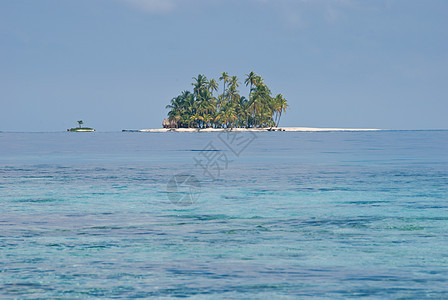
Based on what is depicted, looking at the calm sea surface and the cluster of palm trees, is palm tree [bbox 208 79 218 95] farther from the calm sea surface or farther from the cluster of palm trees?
the calm sea surface

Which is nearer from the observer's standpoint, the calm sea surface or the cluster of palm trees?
the calm sea surface

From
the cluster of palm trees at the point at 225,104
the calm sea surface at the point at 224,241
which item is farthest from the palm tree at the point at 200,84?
the calm sea surface at the point at 224,241

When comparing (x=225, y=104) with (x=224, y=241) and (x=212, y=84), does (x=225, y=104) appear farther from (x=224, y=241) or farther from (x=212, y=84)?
(x=224, y=241)

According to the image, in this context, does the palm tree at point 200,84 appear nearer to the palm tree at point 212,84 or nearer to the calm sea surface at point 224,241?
the palm tree at point 212,84

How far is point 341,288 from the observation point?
1048 cm

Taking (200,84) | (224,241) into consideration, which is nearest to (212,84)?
(200,84)

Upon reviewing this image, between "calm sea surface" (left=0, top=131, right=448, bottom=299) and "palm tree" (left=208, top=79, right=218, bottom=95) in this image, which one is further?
"palm tree" (left=208, top=79, right=218, bottom=95)

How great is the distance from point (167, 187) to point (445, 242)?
15180 millimetres

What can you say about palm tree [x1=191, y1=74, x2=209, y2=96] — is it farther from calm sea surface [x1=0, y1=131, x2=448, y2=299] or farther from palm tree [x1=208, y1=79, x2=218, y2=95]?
calm sea surface [x1=0, y1=131, x2=448, y2=299]

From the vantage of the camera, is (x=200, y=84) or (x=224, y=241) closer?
(x=224, y=241)

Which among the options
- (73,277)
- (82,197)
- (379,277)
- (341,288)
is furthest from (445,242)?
(82,197)

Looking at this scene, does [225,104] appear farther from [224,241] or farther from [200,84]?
[224,241]

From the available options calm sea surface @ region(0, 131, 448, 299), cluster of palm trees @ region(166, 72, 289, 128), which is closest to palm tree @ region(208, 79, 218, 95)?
cluster of palm trees @ region(166, 72, 289, 128)

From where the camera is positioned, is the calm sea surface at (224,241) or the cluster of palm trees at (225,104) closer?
the calm sea surface at (224,241)
